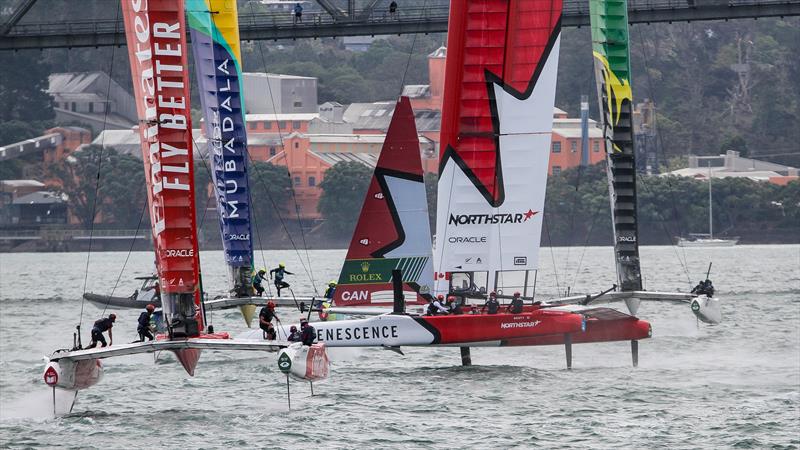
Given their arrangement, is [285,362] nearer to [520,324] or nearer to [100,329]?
[100,329]

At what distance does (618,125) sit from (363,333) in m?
11.6

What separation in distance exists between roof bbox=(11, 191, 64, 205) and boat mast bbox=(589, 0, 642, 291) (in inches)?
3493

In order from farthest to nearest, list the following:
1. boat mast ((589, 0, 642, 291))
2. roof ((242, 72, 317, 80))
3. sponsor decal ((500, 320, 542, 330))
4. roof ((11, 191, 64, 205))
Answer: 1. roof ((242, 72, 317, 80))
2. roof ((11, 191, 64, 205))
3. boat mast ((589, 0, 642, 291))
4. sponsor decal ((500, 320, 542, 330))

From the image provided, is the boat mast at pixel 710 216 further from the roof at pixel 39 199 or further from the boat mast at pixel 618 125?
the boat mast at pixel 618 125

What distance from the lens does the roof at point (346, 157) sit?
411 feet

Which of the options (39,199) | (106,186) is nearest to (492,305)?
(106,186)

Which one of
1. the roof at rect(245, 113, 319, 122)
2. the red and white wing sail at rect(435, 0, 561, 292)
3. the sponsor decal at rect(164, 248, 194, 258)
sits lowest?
the sponsor decal at rect(164, 248, 194, 258)

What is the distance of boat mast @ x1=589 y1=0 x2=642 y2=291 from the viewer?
1352 inches

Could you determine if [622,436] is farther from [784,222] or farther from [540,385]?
[784,222]

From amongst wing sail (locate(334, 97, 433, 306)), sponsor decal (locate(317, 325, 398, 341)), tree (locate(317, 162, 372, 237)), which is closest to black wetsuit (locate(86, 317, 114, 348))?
sponsor decal (locate(317, 325, 398, 341))

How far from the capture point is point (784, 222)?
114625mm

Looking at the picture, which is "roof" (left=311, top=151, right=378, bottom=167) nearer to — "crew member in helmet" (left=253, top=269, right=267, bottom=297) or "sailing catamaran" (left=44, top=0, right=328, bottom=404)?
"crew member in helmet" (left=253, top=269, right=267, bottom=297)

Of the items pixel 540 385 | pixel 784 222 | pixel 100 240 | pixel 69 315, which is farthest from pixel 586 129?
pixel 540 385

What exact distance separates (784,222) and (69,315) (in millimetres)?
77514
